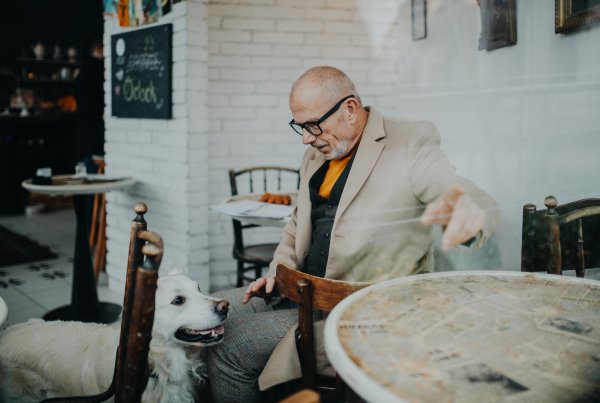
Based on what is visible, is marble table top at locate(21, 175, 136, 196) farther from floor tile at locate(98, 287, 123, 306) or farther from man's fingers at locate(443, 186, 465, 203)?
man's fingers at locate(443, 186, 465, 203)

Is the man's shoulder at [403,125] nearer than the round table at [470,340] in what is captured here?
No

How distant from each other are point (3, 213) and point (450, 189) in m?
6.86

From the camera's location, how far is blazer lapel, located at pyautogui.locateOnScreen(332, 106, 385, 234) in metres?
1.60

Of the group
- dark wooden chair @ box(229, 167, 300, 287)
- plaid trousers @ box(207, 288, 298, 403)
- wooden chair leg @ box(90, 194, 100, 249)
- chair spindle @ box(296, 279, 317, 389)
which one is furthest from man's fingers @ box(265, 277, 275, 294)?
wooden chair leg @ box(90, 194, 100, 249)

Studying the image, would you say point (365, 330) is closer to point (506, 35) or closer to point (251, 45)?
point (506, 35)

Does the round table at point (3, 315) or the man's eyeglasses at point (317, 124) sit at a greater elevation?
the man's eyeglasses at point (317, 124)

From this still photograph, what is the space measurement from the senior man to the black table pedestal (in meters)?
1.64

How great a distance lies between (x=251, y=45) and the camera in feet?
11.0

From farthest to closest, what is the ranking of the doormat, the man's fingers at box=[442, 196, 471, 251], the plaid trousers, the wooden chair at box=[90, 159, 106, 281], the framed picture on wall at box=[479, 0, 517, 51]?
the doormat → the wooden chair at box=[90, 159, 106, 281] → the framed picture on wall at box=[479, 0, 517, 51] → the plaid trousers → the man's fingers at box=[442, 196, 471, 251]

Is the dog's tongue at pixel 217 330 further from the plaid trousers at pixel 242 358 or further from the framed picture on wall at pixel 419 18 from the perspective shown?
the framed picture on wall at pixel 419 18

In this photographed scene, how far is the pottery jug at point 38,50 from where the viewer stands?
7316 mm

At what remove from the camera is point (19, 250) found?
464cm

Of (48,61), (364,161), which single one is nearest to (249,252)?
(364,161)

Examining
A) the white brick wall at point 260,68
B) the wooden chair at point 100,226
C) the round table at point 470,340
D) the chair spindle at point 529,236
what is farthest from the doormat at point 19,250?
the chair spindle at point 529,236
